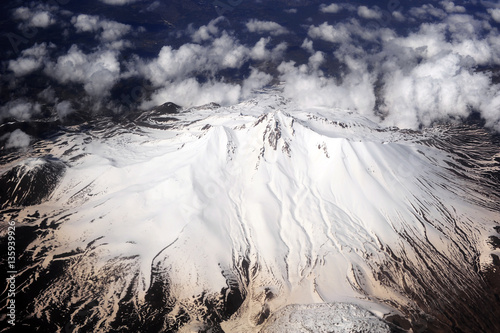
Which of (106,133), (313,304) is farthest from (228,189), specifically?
(106,133)

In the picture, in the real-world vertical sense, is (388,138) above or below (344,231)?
above

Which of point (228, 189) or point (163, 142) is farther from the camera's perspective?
point (163, 142)

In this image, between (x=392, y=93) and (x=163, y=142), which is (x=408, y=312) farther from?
(x=392, y=93)

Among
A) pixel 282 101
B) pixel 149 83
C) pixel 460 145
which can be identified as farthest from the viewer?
pixel 149 83

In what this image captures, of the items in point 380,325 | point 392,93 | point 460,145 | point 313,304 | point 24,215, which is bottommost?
point 24,215

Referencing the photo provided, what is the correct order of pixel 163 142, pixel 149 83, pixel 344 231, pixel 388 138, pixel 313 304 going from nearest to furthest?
pixel 313 304, pixel 344 231, pixel 163 142, pixel 388 138, pixel 149 83

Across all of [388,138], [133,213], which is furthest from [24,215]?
[388,138]
